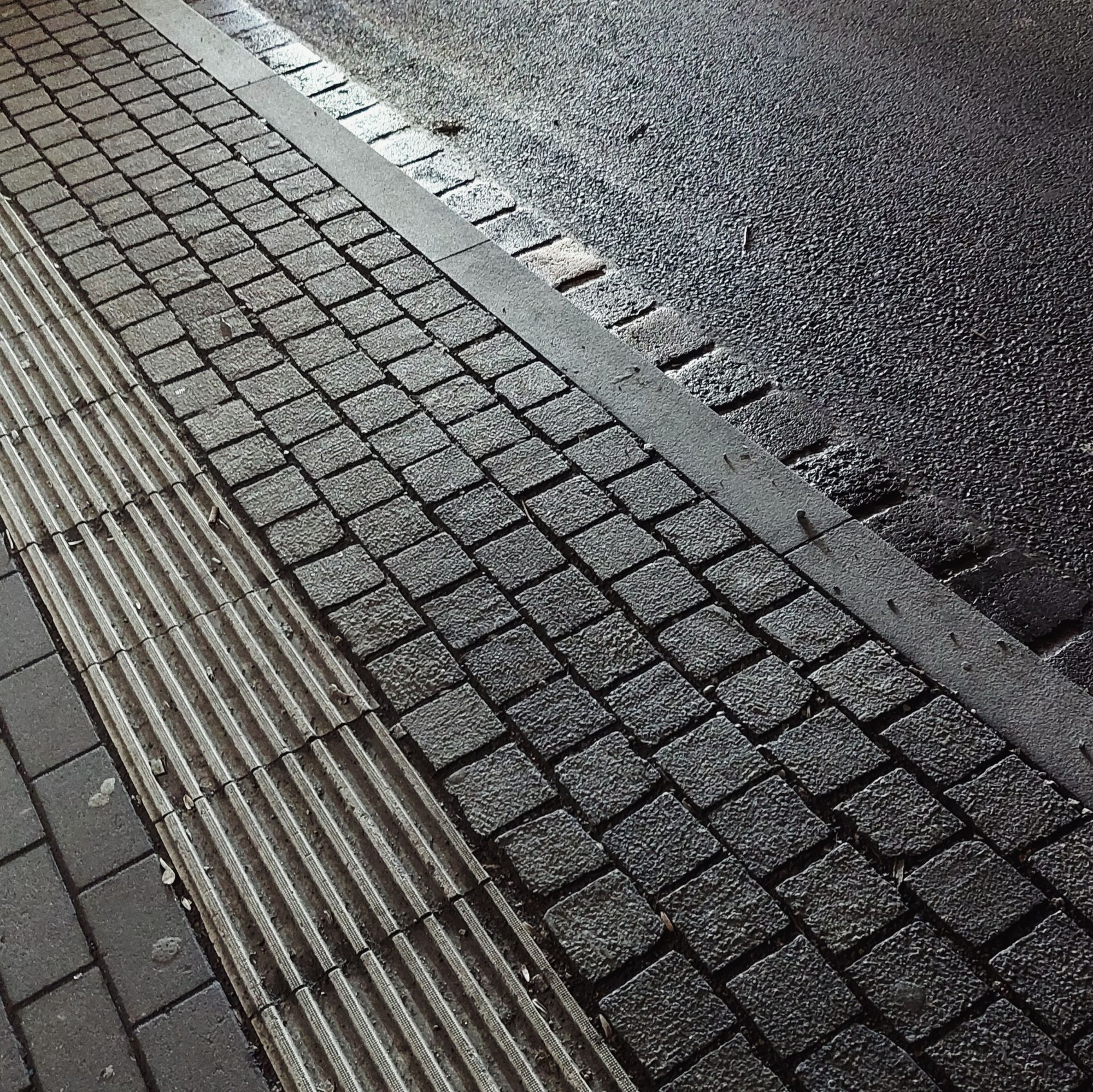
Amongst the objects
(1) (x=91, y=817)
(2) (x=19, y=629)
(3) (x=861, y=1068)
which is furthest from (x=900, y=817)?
(2) (x=19, y=629)

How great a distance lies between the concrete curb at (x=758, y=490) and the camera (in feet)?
10.5

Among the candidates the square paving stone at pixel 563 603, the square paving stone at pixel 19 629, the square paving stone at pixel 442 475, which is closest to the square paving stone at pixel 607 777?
the square paving stone at pixel 563 603

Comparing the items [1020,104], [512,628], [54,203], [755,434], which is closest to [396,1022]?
[512,628]

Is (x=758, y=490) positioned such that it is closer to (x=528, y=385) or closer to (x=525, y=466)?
(x=525, y=466)

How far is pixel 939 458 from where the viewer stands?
4.00 m

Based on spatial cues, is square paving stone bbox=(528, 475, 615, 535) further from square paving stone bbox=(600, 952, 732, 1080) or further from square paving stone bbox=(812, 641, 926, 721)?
square paving stone bbox=(600, 952, 732, 1080)

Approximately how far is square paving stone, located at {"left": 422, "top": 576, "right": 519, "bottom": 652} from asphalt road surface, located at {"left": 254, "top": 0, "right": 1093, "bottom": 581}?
1548 millimetres

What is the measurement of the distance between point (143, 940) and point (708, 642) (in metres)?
1.74

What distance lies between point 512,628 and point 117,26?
17.1 feet

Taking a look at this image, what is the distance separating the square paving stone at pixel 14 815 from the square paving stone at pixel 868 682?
87.5 inches

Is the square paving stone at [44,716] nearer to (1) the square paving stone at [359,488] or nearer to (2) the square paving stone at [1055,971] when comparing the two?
(1) the square paving stone at [359,488]

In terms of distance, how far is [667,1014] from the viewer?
2662mm

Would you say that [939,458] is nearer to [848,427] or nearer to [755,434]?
[848,427]

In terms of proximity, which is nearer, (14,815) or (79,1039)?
(79,1039)
